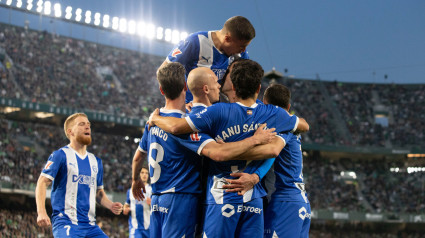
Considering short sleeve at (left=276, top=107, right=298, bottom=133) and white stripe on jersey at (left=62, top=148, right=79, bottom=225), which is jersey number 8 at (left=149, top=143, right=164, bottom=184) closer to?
short sleeve at (left=276, top=107, right=298, bottom=133)

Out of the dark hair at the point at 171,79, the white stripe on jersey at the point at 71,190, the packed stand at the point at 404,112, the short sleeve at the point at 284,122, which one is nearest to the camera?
the short sleeve at the point at 284,122

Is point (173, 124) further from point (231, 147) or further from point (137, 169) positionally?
point (137, 169)

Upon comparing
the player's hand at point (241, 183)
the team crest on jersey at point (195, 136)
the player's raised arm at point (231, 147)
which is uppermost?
the team crest on jersey at point (195, 136)

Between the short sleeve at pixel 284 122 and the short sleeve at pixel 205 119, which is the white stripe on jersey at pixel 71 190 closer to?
the short sleeve at pixel 205 119

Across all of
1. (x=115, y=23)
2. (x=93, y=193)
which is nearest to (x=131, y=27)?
(x=115, y=23)

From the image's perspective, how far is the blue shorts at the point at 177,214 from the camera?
4.64 meters

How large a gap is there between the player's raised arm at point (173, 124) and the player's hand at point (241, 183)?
623mm

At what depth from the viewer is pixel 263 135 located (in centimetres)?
444

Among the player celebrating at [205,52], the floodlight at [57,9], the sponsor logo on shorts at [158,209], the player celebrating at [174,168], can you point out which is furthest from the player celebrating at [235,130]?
the floodlight at [57,9]

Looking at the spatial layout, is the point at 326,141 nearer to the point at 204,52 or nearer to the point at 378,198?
the point at 378,198

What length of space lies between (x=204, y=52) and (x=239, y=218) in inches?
97.7

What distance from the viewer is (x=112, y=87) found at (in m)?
35.0

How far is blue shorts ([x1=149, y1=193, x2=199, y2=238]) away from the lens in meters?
4.64

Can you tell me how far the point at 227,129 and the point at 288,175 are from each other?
1.37 m
